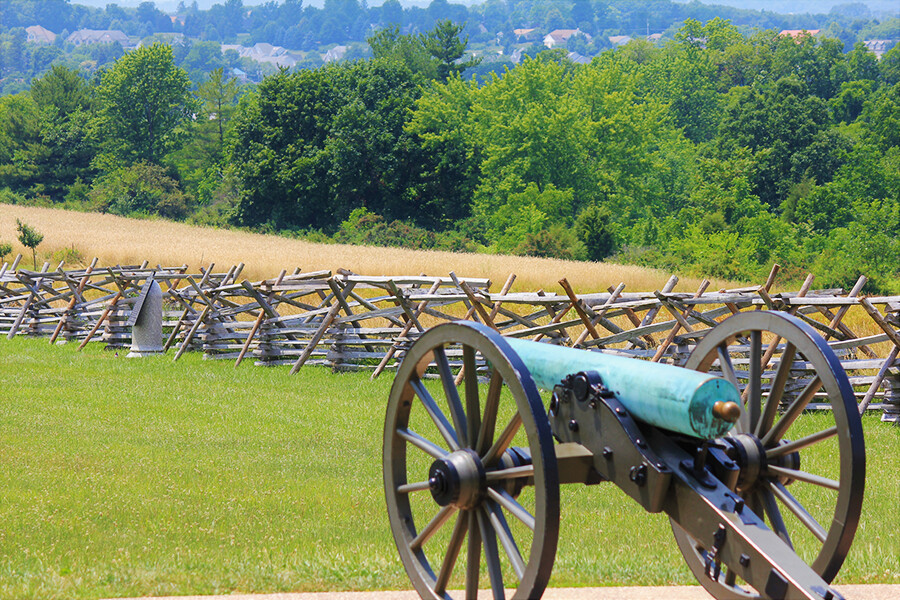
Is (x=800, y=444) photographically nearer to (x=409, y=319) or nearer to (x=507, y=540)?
(x=507, y=540)

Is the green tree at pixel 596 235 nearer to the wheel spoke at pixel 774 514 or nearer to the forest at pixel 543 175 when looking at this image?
the forest at pixel 543 175

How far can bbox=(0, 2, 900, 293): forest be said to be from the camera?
47062 millimetres

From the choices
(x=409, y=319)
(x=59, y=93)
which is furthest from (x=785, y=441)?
(x=59, y=93)

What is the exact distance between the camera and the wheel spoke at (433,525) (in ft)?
14.4

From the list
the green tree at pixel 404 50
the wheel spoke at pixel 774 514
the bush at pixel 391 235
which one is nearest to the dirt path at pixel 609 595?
the wheel spoke at pixel 774 514

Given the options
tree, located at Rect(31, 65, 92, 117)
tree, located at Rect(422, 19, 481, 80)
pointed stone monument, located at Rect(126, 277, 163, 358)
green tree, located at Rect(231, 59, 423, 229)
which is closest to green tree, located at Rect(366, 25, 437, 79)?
tree, located at Rect(422, 19, 481, 80)

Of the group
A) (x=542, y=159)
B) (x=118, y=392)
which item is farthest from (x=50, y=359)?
(x=542, y=159)

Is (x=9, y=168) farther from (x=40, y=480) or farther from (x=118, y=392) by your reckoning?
(x=40, y=480)

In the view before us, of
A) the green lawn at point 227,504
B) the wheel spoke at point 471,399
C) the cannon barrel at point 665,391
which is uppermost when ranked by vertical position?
the cannon barrel at point 665,391

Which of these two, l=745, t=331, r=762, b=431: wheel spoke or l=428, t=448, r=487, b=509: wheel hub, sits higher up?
l=745, t=331, r=762, b=431: wheel spoke

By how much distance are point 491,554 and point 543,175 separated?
173 ft

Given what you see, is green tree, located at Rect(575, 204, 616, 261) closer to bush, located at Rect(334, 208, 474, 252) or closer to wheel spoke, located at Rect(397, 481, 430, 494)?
bush, located at Rect(334, 208, 474, 252)

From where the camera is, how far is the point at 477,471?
414cm

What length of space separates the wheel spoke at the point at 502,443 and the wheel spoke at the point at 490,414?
54 mm
